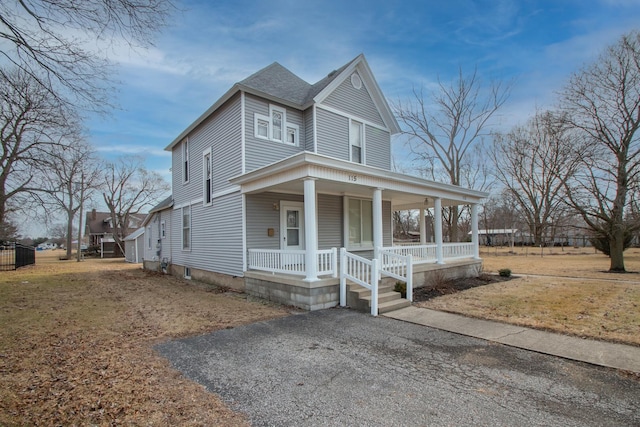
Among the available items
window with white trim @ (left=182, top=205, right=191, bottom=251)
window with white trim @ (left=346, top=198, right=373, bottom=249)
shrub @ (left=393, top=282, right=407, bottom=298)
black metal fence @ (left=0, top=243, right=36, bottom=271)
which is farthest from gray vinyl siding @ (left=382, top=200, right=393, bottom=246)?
black metal fence @ (left=0, top=243, right=36, bottom=271)

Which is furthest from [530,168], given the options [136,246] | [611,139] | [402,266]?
[136,246]

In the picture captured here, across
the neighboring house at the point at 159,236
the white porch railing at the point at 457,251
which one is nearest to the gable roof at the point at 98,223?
the neighboring house at the point at 159,236

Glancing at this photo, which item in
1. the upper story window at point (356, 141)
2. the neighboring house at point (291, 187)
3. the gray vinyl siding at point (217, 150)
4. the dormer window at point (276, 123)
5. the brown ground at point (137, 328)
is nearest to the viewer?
the brown ground at point (137, 328)

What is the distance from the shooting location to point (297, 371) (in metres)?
4.09

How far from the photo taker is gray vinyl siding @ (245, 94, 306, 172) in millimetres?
9891

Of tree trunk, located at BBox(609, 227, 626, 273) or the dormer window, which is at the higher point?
the dormer window

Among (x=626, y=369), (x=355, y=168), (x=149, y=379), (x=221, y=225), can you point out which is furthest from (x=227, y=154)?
(x=626, y=369)

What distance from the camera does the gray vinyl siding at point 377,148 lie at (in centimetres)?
1293

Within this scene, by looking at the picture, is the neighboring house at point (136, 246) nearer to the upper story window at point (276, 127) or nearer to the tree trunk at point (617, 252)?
the upper story window at point (276, 127)

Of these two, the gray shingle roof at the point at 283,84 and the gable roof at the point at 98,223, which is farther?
the gable roof at the point at 98,223

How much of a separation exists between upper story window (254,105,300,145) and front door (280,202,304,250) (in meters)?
2.26

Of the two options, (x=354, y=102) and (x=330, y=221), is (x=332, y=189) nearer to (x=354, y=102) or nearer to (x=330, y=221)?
(x=330, y=221)

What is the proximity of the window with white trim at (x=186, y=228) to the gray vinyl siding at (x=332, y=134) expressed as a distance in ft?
21.4

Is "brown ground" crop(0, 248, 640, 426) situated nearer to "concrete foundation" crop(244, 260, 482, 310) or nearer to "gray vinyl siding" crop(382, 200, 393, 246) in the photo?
"concrete foundation" crop(244, 260, 482, 310)
